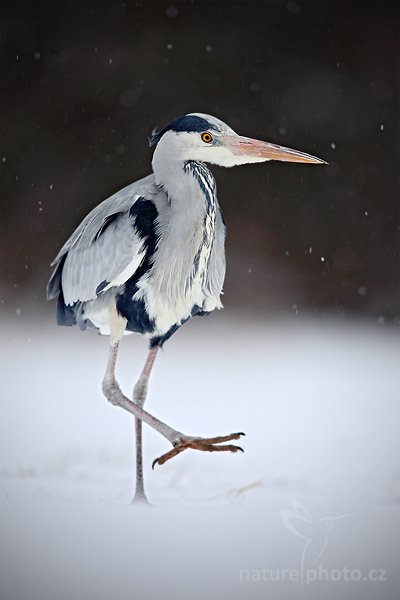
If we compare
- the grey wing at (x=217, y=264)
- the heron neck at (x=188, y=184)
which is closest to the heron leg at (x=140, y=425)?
the grey wing at (x=217, y=264)

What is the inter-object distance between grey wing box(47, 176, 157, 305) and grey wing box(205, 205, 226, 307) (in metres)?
0.13

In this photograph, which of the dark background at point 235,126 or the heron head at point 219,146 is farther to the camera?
the dark background at point 235,126

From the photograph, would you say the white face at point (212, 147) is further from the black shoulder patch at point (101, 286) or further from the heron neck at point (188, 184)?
the black shoulder patch at point (101, 286)

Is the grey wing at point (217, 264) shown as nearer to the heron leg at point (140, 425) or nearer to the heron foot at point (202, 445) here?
the heron leg at point (140, 425)

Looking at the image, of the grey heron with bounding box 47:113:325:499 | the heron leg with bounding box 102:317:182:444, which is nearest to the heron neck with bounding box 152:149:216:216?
the grey heron with bounding box 47:113:325:499

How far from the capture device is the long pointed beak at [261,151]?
1161 millimetres

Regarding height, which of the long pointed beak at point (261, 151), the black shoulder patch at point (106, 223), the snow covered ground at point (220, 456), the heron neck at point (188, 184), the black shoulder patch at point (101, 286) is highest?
the long pointed beak at point (261, 151)

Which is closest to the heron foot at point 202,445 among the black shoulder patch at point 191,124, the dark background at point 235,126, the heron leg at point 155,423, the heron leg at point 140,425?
the heron leg at point 155,423

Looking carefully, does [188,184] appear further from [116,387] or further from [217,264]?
[116,387]

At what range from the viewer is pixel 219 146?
3.84 feet

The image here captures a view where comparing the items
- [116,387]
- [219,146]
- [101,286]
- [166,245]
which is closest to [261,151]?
[219,146]

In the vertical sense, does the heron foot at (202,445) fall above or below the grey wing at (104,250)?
below

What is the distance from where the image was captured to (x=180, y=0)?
2758 millimetres

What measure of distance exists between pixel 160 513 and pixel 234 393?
114 centimetres
